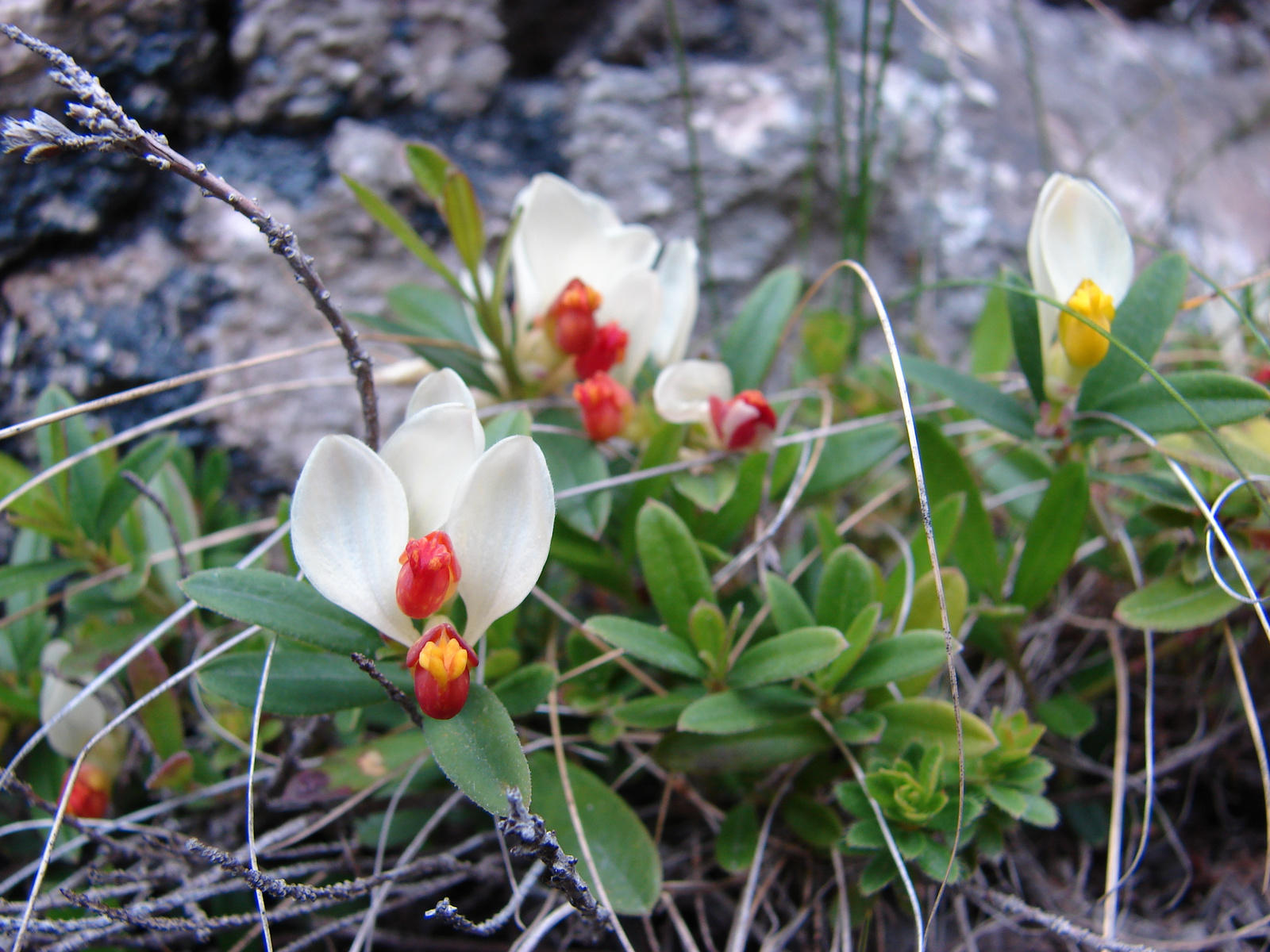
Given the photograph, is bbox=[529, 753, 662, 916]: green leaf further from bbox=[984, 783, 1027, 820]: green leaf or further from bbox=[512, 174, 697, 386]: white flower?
bbox=[512, 174, 697, 386]: white flower

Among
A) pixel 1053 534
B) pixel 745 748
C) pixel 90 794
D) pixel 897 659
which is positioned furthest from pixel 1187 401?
pixel 90 794

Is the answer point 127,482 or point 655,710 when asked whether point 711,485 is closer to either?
point 655,710

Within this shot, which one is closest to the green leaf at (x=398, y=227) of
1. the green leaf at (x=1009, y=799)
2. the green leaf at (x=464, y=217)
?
the green leaf at (x=464, y=217)

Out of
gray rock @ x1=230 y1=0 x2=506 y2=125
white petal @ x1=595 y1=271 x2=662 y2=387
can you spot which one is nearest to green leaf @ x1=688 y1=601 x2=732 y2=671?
white petal @ x1=595 y1=271 x2=662 y2=387

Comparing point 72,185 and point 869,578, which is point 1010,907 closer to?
point 869,578

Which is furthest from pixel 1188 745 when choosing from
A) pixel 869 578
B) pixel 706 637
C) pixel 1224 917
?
pixel 706 637

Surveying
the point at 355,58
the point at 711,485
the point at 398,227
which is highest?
the point at 355,58
